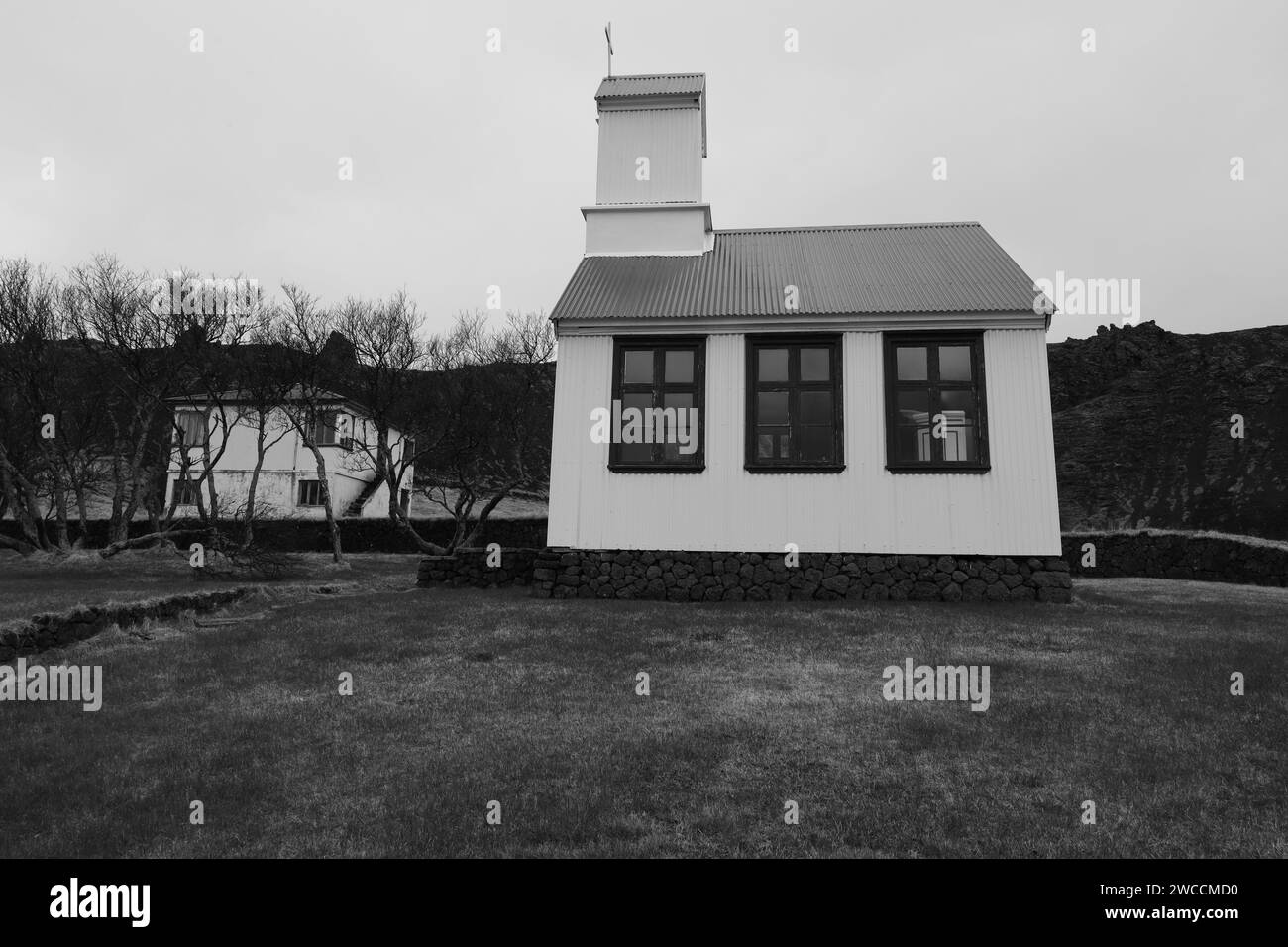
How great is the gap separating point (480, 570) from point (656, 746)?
12985mm

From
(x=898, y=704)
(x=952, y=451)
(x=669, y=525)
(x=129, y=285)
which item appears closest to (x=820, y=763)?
(x=898, y=704)

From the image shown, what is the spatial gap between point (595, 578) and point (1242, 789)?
11.6 metres

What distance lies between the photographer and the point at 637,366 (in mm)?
16469

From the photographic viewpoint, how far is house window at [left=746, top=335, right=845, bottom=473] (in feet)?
51.8

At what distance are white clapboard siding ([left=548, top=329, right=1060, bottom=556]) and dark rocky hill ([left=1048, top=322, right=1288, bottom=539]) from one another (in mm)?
25049

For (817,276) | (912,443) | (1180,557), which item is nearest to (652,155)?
(817,276)

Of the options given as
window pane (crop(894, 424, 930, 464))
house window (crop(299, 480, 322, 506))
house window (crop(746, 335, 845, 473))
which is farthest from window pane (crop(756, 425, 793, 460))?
house window (crop(299, 480, 322, 506))

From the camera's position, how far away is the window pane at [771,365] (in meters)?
16.1

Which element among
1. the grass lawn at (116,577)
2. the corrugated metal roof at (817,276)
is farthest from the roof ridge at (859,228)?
the grass lawn at (116,577)

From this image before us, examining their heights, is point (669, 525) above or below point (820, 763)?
above

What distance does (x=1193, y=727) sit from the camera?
7246 millimetres

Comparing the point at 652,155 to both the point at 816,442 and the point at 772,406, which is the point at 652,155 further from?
the point at 816,442

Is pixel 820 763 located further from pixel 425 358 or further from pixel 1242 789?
pixel 425 358

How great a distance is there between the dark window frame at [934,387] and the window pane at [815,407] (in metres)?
1.13
